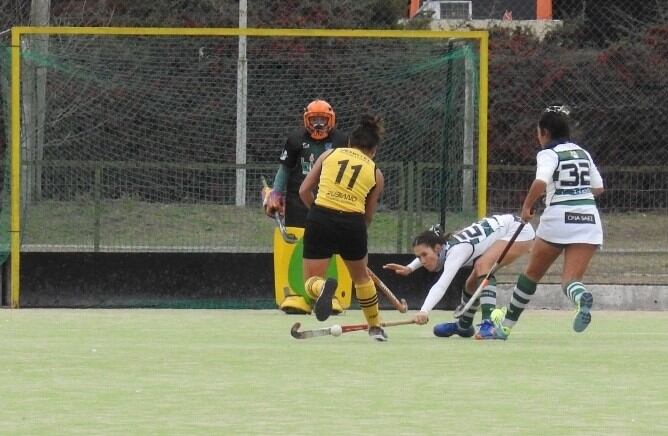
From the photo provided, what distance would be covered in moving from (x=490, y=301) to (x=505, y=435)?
196 inches

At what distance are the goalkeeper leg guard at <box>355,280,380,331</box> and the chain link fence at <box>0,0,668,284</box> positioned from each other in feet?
15.8

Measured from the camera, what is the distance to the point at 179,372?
8.63 metres

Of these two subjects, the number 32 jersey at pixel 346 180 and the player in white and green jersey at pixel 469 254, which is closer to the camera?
the number 32 jersey at pixel 346 180

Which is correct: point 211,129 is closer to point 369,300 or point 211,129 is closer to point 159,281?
point 159,281

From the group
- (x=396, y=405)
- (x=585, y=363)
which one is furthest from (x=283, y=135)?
(x=396, y=405)

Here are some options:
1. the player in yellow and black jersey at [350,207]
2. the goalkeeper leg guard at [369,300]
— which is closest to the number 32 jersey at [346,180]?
the player in yellow and black jersey at [350,207]

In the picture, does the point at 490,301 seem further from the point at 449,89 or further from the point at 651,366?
the point at 449,89

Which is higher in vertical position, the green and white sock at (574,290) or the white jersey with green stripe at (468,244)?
the white jersey with green stripe at (468,244)

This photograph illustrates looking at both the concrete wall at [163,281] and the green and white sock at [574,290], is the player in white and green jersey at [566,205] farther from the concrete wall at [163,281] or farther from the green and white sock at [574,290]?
the concrete wall at [163,281]

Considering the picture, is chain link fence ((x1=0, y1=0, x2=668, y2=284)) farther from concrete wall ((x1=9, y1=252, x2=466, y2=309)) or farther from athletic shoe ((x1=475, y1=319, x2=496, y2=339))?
athletic shoe ((x1=475, y1=319, x2=496, y2=339))

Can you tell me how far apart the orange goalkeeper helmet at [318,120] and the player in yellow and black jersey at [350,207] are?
2224 mm

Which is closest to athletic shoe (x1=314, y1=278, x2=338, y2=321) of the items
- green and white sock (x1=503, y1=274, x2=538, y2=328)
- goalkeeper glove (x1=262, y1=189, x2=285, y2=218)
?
green and white sock (x1=503, y1=274, x2=538, y2=328)

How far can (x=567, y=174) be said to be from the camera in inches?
420

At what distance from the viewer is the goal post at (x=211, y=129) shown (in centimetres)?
1527
